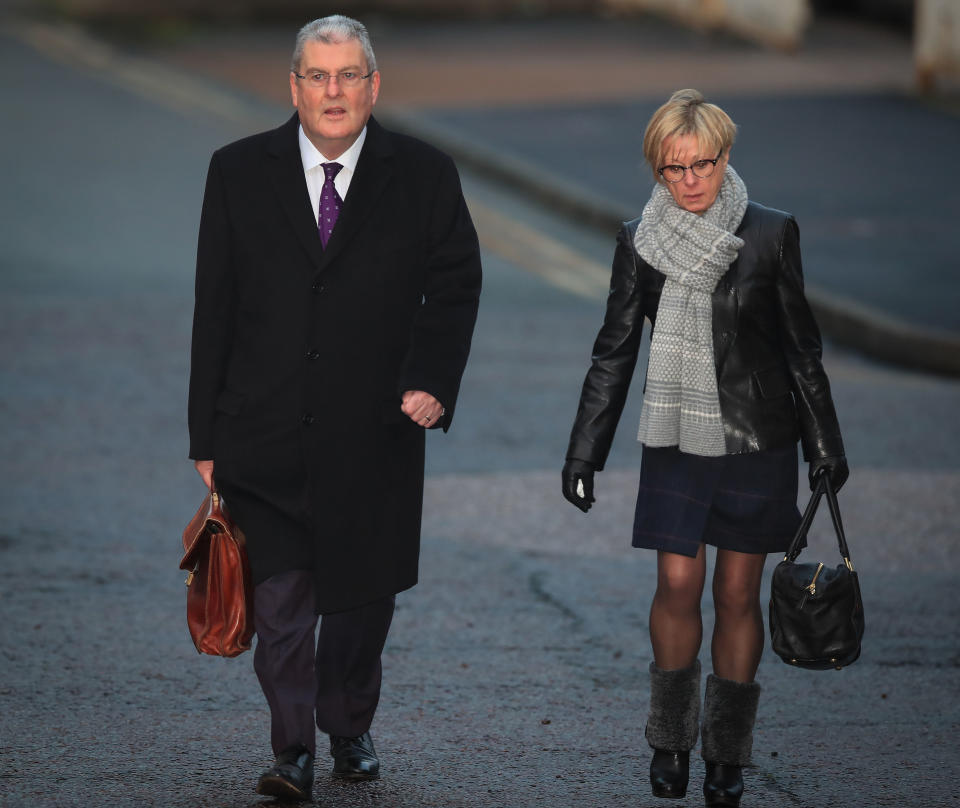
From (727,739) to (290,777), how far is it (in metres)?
1.13

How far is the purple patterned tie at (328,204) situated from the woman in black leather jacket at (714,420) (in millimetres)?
764

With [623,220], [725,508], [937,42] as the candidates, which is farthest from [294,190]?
[937,42]

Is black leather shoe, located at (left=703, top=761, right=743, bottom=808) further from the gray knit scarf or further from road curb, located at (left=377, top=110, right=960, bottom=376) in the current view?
road curb, located at (left=377, top=110, right=960, bottom=376)

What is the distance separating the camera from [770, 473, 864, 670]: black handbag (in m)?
4.63

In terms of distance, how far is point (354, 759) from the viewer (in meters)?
Answer: 5.03

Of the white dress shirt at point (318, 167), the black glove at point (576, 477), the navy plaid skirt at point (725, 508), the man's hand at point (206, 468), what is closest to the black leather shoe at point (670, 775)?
the navy plaid skirt at point (725, 508)

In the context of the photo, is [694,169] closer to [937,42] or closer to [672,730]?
[672,730]

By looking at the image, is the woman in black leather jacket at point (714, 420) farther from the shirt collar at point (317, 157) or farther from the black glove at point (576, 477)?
the shirt collar at point (317, 157)

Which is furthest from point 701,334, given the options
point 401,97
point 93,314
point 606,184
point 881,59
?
point 881,59

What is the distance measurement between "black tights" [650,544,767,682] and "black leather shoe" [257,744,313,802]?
0.96m

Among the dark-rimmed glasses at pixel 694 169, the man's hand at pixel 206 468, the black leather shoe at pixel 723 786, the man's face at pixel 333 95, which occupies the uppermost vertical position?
the man's face at pixel 333 95

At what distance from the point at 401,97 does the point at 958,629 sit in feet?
44.8

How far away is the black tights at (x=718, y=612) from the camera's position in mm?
4844

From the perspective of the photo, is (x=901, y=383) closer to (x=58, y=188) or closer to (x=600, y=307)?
(x=600, y=307)
